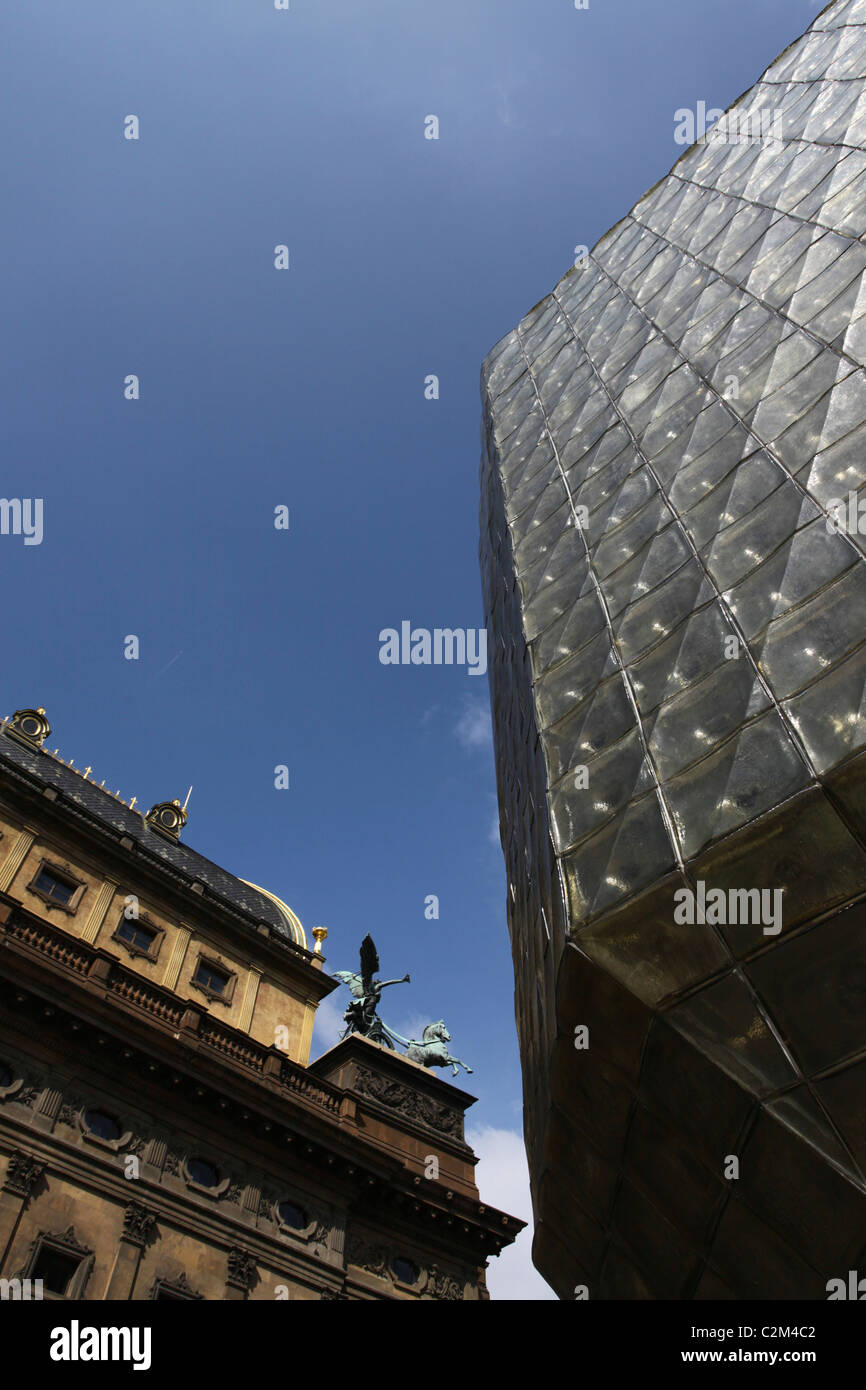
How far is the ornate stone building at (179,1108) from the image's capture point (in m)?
18.6

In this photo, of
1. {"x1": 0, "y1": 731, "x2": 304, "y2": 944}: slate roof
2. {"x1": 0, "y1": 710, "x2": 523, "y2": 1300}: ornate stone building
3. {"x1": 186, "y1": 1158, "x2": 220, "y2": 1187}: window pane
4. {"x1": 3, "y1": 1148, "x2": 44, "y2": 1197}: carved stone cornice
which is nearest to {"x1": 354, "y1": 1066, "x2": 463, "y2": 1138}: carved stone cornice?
{"x1": 0, "y1": 710, "x2": 523, "y2": 1300}: ornate stone building

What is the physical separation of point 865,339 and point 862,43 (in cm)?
1365

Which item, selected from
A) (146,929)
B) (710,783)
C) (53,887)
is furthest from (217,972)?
(710,783)

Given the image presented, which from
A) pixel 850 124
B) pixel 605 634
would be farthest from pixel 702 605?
pixel 850 124

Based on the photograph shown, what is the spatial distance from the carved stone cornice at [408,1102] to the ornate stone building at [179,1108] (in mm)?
72

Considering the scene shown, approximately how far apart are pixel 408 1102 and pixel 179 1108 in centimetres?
→ 883

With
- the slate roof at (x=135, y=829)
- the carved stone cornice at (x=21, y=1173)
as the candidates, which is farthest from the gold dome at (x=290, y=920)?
the carved stone cornice at (x=21, y=1173)

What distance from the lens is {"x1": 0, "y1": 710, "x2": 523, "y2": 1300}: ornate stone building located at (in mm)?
18609

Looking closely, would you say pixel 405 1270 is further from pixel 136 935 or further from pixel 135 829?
pixel 135 829

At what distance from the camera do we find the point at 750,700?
31.8 ft

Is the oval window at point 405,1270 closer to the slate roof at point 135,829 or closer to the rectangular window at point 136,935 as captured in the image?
the slate roof at point 135,829

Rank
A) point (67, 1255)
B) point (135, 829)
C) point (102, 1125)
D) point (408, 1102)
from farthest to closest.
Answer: point (135, 829) → point (408, 1102) → point (102, 1125) → point (67, 1255)

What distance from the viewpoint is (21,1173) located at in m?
17.8

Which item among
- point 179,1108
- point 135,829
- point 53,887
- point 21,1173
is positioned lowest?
point 21,1173
